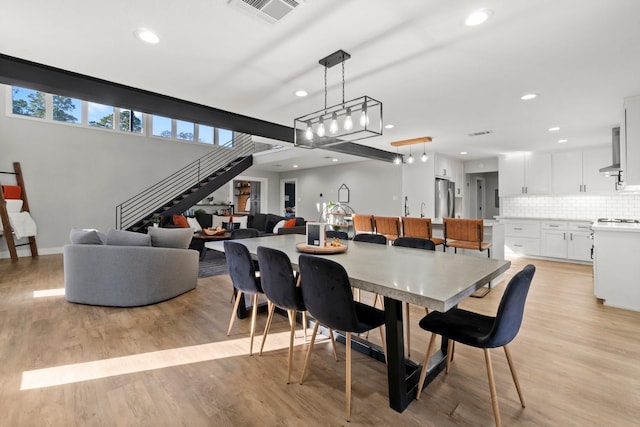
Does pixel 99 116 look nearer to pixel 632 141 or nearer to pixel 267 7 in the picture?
pixel 267 7

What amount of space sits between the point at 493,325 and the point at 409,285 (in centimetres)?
48

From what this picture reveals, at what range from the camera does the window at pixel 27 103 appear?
634 cm

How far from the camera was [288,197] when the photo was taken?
11.7 metres

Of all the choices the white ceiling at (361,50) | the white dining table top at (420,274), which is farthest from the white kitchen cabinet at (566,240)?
the white dining table top at (420,274)

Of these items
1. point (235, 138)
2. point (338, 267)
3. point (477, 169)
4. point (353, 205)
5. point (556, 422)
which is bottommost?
point (556, 422)

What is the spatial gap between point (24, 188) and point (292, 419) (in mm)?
7934

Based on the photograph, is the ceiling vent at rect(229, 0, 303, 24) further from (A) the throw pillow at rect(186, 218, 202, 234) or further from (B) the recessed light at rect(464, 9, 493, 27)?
(A) the throw pillow at rect(186, 218, 202, 234)

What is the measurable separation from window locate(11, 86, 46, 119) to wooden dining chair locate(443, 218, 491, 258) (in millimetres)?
8704

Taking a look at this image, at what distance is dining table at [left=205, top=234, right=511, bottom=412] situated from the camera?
1.45 metres

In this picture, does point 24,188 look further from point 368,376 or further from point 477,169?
point 477,169

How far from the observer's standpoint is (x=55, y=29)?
2211 mm

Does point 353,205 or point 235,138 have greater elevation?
point 235,138

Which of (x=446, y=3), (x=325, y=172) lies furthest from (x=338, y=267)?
(x=325, y=172)

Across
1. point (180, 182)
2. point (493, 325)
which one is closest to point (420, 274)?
point (493, 325)
